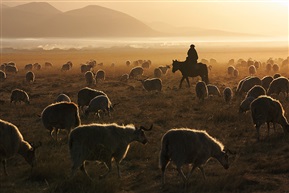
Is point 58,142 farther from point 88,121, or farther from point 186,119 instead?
point 186,119

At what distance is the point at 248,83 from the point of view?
2258 cm

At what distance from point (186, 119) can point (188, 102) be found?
4.56 meters

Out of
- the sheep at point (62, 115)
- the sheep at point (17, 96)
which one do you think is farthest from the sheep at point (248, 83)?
the sheep at point (62, 115)

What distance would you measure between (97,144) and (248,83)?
15.3m

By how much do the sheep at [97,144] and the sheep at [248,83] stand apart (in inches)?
557

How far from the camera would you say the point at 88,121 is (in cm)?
1658

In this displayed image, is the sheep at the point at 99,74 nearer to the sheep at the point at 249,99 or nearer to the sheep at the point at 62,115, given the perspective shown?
the sheep at the point at 249,99

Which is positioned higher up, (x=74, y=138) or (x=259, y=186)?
(x=74, y=138)

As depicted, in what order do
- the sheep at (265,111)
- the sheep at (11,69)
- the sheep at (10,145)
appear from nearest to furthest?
the sheep at (10,145) < the sheep at (265,111) < the sheep at (11,69)

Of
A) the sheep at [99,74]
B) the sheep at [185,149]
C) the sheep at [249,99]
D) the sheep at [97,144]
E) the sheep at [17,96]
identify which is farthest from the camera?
the sheep at [99,74]

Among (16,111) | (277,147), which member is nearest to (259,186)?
(277,147)

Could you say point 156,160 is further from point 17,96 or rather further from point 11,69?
point 11,69

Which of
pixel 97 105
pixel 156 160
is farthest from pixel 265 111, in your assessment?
pixel 97 105

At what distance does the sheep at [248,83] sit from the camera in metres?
22.3
